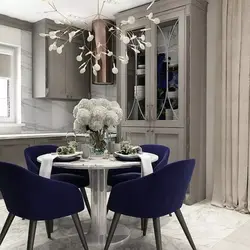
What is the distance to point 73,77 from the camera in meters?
4.69

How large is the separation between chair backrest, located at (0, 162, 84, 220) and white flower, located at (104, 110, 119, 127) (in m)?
0.63

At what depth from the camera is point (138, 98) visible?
3.91m

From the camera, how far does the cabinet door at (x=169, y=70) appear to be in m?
3.46

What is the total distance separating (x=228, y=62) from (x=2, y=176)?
2.59m

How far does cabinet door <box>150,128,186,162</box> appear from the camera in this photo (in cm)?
346

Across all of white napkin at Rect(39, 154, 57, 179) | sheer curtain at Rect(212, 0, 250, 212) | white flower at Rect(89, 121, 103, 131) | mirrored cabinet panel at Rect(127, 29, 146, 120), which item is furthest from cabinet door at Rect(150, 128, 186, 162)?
white napkin at Rect(39, 154, 57, 179)

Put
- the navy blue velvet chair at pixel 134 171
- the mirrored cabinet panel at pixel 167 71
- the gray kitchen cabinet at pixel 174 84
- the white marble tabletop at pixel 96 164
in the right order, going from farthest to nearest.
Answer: the mirrored cabinet panel at pixel 167 71
the gray kitchen cabinet at pixel 174 84
the navy blue velvet chair at pixel 134 171
the white marble tabletop at pixel 96 164

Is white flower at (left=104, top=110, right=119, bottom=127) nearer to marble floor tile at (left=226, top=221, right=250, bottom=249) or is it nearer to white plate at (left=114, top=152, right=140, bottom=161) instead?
white plate at (left=114, top=152, right=140, bottom=161)

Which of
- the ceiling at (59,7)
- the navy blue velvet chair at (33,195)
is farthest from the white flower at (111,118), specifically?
the ceiling at (59,7)

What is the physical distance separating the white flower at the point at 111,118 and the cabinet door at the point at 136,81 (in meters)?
1.40

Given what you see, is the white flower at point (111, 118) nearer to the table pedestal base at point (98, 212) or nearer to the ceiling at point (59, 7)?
the table pedestal base at point (98, 212)

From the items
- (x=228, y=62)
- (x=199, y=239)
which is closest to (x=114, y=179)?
(x=199, y=239)

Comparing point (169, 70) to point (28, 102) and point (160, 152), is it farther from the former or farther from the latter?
point (28, 102)

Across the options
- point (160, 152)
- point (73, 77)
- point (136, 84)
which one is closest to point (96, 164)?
point (160, 152)
